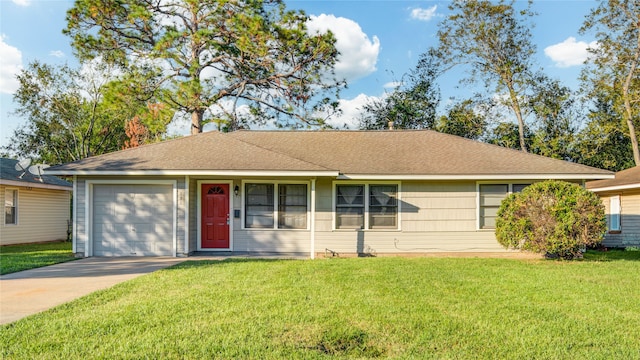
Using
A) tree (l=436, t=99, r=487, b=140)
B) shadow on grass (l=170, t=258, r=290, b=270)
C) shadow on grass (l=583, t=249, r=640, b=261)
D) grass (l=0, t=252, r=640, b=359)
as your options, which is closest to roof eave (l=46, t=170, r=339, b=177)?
shadow on grass (l=170, t=258, r=290, b=270)

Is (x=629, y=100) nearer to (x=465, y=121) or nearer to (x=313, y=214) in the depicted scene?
(x=465, y=121)

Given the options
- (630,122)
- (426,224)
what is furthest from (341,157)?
(630,122)

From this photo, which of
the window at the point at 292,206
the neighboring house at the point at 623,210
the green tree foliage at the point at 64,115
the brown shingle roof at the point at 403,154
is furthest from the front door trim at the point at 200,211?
the neighboring house at the point at 623,210

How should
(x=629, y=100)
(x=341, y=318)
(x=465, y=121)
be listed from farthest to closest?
(x=465, y=121)
(x=629, y=100)
(x=341, y=318)

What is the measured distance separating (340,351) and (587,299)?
4319mm

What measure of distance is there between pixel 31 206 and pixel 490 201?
1662 cm

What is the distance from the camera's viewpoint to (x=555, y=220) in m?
9.55

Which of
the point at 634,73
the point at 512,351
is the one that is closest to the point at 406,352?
the point at 512,351

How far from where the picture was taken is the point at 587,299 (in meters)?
6.15

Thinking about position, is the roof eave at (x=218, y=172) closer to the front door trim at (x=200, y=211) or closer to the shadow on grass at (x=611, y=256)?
the front door trim at (x=200, y=211)

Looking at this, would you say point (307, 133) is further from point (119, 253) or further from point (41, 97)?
point (41, 97)

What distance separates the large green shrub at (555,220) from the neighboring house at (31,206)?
52.6 ft

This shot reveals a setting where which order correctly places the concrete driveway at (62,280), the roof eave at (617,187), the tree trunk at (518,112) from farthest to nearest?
the tree trunk at (518,112) → the roof eave at (617,187) → the concrete driveway at (62,280)

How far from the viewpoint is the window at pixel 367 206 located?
1156 centimetres
